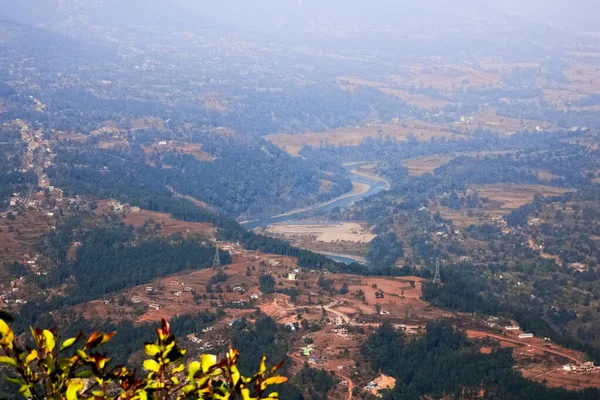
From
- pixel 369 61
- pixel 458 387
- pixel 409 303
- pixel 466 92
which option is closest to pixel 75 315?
pixel 409 303

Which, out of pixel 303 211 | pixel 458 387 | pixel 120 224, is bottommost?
pixel 303 211

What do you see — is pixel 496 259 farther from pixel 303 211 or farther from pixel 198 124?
pixel 198 124

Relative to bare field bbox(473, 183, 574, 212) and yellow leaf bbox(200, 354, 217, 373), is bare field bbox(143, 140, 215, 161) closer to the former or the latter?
bare field bbox(473, 183, 574, 212)

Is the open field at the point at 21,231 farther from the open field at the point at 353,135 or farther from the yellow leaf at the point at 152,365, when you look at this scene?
the open field at the point at 353,135

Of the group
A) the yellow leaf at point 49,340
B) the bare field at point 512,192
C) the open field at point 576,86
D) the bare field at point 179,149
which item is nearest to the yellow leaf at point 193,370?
the yellow leaf at point 49,340

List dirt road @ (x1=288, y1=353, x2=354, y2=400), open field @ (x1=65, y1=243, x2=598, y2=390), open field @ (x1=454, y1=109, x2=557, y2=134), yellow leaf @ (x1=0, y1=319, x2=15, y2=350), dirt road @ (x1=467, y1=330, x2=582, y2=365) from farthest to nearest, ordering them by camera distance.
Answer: open field @ (x1=454, y1=109, x2=557, y2=134) < open field @ (x1=65, y1=243, x2=598, y2=390) < dirt road @ (x1=467, y1=330, x2=582, y2=365) < dirt road @ (x1=288, y1=353, x2=354, y2=400) < yellow leaf @ (x1=0, y1=319, x2=15, y2=350)

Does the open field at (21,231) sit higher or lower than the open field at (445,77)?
higher

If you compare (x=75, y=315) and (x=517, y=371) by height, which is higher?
(x=517, y=371)

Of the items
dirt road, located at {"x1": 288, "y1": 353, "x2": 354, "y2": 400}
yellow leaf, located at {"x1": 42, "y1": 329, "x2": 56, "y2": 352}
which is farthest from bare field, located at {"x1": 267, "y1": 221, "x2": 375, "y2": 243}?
yellow leaf, located at {"x1": 42, "y1": 329, "x2": 56, "y2": 352}

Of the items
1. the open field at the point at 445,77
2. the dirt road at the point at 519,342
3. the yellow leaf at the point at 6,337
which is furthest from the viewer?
the open field at the point at 445,77
